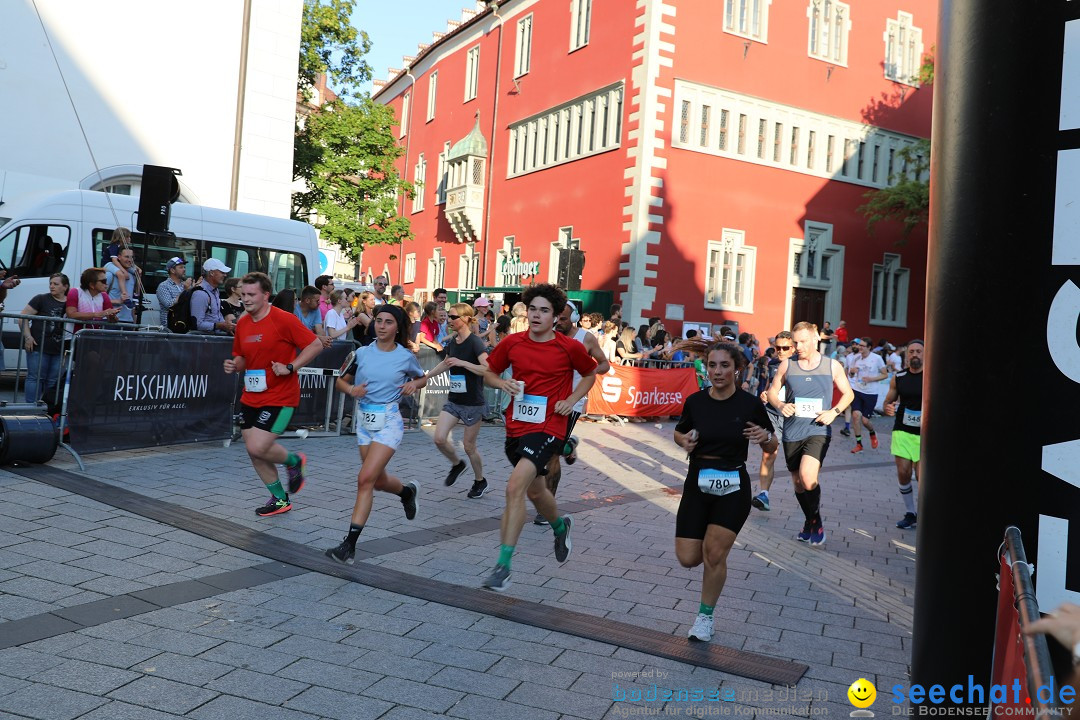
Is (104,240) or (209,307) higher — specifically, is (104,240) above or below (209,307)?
above

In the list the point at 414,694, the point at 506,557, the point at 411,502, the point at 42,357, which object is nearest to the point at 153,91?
the point at 42,357

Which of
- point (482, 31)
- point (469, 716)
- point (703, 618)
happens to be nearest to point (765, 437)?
point (703, 618)

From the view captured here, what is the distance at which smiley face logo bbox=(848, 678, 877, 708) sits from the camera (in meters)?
4.48

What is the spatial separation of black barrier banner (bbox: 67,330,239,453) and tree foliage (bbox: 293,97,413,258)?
907 inches

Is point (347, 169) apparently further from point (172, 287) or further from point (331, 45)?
point (172, 287)

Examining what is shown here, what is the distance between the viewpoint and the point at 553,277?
32156 mm

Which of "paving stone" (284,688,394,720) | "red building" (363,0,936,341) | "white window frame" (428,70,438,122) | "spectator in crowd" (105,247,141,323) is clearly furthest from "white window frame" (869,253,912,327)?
"paving stone" (284,688,394,720)

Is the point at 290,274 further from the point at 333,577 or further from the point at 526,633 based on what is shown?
the point at 526,633

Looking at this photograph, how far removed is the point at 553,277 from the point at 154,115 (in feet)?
46.2

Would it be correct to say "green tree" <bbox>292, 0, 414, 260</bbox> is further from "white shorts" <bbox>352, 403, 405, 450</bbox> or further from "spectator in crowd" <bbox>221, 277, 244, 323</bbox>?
"white shorts" <bbox>352, 403, 405, 450</bbox>

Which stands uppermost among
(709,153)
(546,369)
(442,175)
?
(442,175)

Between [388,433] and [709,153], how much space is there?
23259 mm

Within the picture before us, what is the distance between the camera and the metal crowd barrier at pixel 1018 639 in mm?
1882

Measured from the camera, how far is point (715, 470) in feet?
18.1
